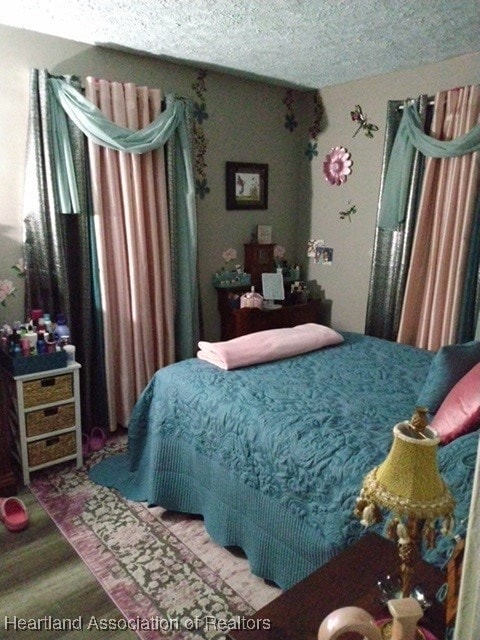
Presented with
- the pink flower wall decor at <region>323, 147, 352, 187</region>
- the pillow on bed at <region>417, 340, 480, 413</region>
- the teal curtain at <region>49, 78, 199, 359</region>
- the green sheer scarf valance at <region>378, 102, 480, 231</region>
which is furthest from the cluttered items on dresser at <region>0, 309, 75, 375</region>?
the pink flower wall decor at <region>323, 147, 352, 187</region>

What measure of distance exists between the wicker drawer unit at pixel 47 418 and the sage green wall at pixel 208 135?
51 centimetres

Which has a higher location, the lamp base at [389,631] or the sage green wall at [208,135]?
the sage green wall at [208,135]

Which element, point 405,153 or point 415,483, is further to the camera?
point 405,153

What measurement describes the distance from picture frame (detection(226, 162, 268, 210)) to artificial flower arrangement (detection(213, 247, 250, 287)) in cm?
36

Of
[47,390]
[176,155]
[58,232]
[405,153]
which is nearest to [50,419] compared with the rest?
[47,390]

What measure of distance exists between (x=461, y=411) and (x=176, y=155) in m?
2.39

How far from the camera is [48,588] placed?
1.86 metres

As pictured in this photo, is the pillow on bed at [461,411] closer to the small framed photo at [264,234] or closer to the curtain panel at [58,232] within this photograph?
the curtain panel at [58,232]

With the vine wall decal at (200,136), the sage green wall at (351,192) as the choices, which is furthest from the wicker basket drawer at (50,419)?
the sage green wall at (351,192)

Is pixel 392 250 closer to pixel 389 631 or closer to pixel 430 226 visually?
pixel 430 226

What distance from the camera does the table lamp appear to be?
0.85m

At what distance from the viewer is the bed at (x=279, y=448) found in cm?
157

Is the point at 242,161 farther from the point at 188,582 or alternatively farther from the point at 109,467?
the point at 188,582

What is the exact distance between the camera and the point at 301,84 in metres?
3.63
